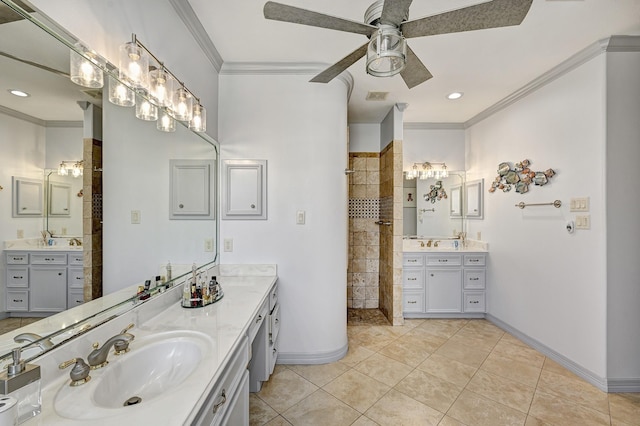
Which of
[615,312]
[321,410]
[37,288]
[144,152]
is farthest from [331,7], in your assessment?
[615,312]

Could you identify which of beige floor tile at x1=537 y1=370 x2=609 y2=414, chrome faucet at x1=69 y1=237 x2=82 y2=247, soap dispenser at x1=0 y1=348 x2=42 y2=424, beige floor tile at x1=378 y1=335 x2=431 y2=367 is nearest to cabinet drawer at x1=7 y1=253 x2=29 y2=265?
chrome faucet at x1=69 y1=237 x2=82 y2=247

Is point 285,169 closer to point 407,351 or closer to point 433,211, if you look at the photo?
point 407,351

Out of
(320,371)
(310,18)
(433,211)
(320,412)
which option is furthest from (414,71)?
(433,211)

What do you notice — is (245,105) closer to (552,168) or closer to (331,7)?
(331,7)

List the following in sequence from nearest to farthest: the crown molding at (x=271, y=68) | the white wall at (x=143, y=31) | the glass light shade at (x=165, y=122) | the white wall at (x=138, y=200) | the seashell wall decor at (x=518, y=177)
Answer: the white wall at (x=143, y=31) → the white wall at (x=138, y=200) → the glass light shade at (x=165, y=122) → the crown molding at (x=271, y=68) → the seashell wall decor at (x=518, y=177)

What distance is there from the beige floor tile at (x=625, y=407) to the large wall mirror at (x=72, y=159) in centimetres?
309

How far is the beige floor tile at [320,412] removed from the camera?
1722 mm

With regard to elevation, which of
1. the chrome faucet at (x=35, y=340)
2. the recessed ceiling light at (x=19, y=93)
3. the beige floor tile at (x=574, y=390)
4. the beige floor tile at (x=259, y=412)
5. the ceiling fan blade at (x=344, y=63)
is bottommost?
the beige floor tile at (x=574, y=390)

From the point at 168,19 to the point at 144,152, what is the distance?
786 mm

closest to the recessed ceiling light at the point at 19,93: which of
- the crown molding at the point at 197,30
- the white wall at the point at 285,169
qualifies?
the crown molding at the point at 197,30

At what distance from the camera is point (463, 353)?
258 cm

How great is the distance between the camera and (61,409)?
0.77 metres

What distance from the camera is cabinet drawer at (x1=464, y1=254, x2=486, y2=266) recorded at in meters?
3.38

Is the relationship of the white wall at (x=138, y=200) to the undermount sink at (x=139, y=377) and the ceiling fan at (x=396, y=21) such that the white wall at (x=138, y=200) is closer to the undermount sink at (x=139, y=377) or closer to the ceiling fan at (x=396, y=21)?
the undermount sink at (x=139, y=377)
